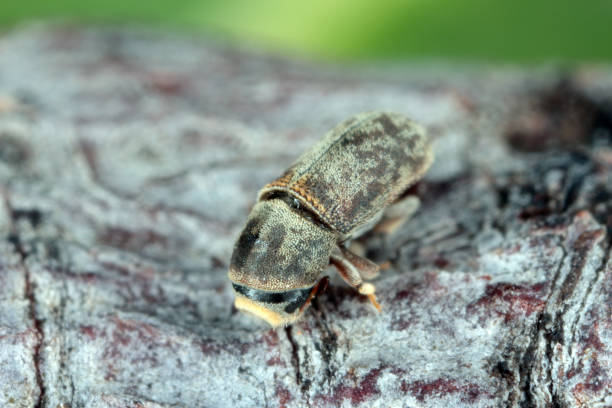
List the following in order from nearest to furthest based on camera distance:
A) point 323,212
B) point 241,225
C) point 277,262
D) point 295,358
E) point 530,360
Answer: point 530,360 → point 295,358 → point 277,262 → point 323,212 → point 241,225

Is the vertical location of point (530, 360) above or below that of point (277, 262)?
above

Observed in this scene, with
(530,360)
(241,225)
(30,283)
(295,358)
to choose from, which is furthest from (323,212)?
(30,283)

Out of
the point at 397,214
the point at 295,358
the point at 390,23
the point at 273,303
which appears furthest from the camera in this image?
the point at 390,23

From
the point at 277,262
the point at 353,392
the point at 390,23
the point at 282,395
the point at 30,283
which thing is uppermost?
the point at 390,23

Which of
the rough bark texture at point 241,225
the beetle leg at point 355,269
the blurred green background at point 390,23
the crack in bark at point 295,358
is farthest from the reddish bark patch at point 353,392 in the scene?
the blurred green background at point 390,23

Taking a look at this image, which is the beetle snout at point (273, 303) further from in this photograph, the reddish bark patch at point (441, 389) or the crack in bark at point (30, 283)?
the crack in bark at point (30, 283)

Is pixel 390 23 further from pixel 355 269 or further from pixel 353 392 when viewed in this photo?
pixel 353 392

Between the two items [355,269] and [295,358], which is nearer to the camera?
[295,358]

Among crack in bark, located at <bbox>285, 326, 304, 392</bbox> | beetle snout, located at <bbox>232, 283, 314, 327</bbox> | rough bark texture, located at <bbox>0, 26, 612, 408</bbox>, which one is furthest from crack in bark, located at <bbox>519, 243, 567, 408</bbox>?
beetle snout, located at <bbox>232, 283, 314, 327</bbox>
